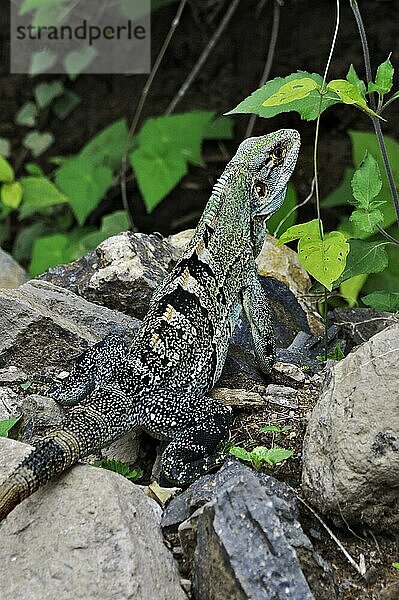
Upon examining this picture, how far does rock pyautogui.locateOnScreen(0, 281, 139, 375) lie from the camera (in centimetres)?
546

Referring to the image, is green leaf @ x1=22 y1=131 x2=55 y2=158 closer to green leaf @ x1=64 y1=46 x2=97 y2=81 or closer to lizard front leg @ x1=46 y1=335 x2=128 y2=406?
green leaf @ x1=64 y1=46 x2=97 y2=81

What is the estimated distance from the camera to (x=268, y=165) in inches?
219

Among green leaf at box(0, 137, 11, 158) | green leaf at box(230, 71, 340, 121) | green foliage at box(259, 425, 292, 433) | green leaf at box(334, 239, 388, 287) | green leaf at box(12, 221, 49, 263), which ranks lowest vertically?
green leaf at box(12, 221, 49, 263)

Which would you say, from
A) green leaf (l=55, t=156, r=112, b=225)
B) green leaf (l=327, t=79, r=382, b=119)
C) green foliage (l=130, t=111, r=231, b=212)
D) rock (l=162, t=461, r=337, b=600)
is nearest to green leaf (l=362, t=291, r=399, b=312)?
green leaf (l=327, t=79, r=382, b=119)

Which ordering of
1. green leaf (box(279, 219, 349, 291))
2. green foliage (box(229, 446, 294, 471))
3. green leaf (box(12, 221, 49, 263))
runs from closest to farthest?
green foliage (box(229, 446, 294, 471)) < green leaf (box(279, 219, 349, 291)) < green leaf (box(12, 221, 49, 263))

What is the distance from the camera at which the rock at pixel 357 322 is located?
6.12 meters

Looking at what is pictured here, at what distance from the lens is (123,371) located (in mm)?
4898

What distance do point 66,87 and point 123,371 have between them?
7.18 meters

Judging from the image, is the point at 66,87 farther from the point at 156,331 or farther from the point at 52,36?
the point at 156,331

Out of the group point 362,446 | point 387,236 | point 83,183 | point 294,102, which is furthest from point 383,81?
point 83,183

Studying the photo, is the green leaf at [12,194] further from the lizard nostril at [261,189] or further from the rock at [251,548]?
the rock at [251,548]

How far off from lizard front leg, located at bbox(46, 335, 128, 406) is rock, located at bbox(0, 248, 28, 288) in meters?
2.52

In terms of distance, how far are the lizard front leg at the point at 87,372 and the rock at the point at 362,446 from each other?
4.70ft

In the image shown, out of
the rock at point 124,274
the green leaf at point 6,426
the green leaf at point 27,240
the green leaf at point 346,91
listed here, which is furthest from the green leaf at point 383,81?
the green leaf at point 27,240
